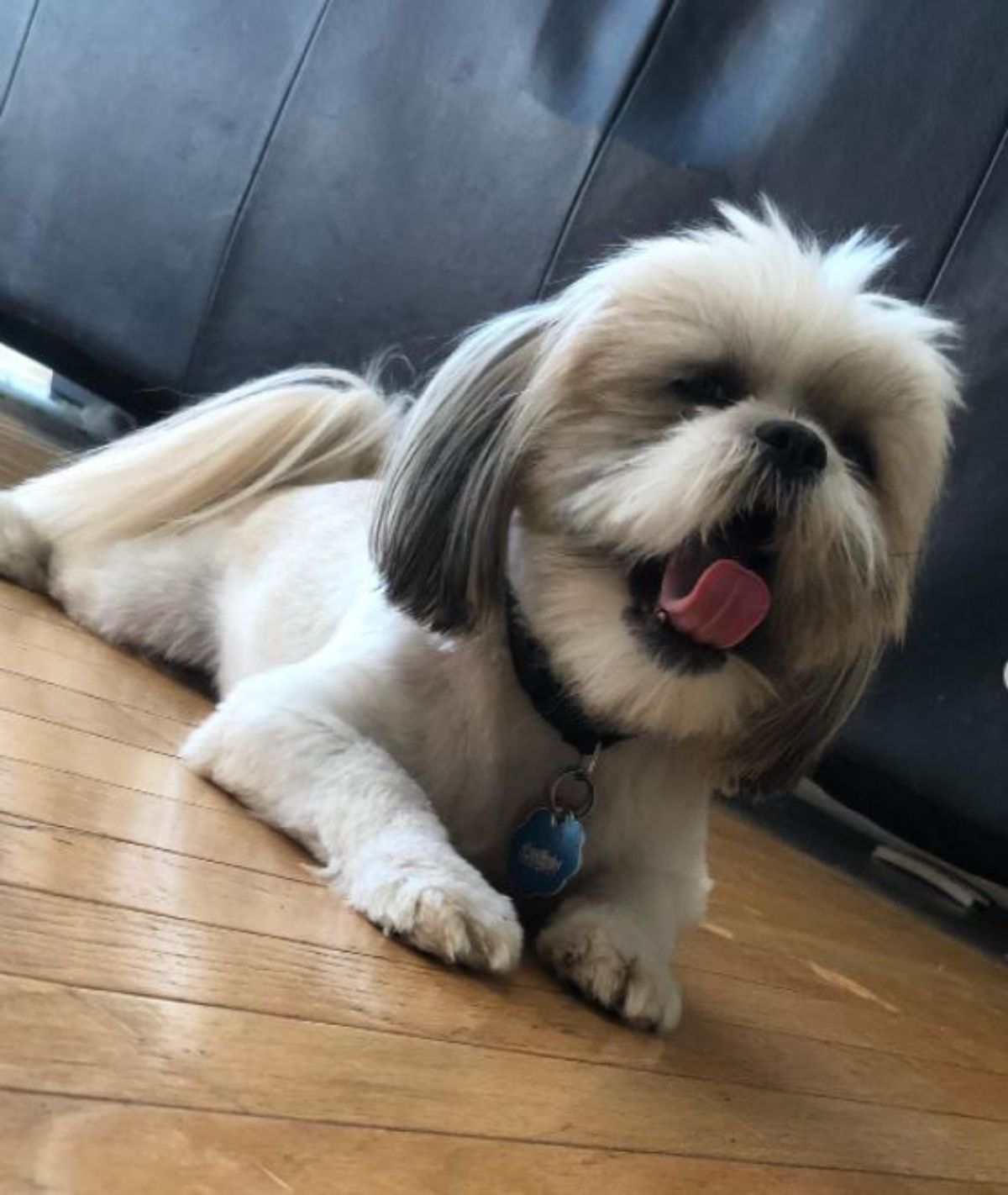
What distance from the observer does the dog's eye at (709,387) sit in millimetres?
1424

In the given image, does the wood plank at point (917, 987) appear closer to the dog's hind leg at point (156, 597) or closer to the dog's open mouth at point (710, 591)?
the dog's open mouth at point (710, 591)

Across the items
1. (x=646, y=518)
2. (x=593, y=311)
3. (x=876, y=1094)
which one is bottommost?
(x=876, y=1094)

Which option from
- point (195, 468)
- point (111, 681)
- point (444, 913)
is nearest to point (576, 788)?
point (444, 913)

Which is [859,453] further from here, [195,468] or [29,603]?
[29,603]

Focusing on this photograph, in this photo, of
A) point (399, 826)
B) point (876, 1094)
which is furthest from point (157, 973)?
point (876, 1094)

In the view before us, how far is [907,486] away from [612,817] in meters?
0.46

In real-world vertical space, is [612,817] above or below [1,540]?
above

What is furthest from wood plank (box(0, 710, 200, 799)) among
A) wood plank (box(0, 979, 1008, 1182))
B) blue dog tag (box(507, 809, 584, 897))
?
wood plank (box(0, 979, 1008, 1182))

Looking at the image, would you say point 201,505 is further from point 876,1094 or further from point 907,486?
point 876,1094

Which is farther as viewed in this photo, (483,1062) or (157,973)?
(483,1062)

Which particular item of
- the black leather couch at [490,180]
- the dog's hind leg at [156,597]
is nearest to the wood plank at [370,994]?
the dog's hind leg at [156,597]

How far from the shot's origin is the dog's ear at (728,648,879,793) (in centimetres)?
152

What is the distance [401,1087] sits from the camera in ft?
3.26

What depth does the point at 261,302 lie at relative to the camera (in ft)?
11.8
